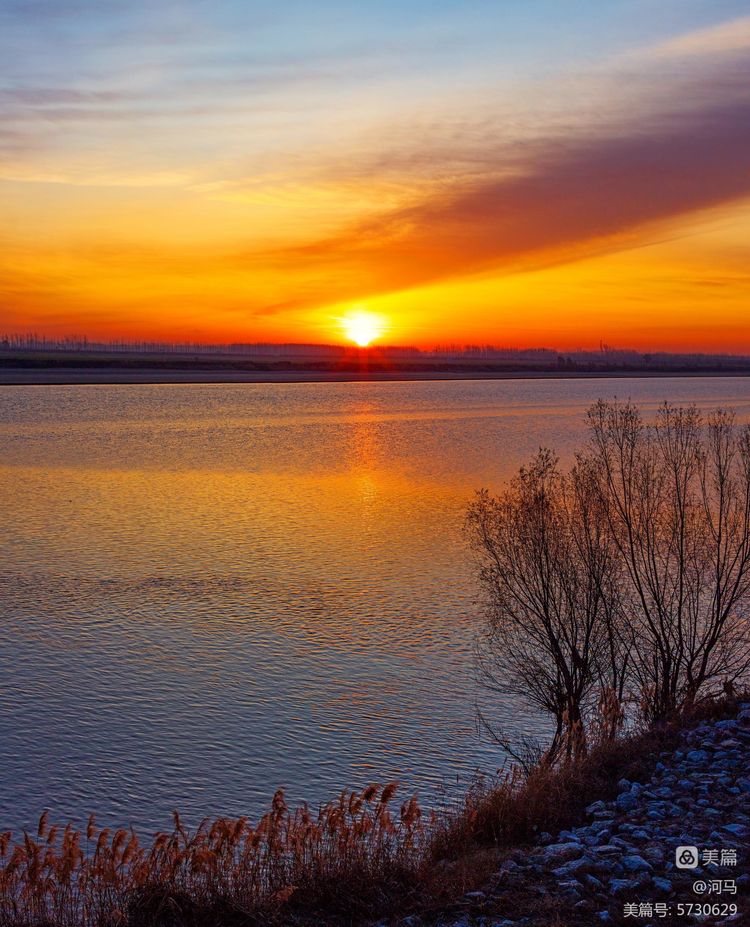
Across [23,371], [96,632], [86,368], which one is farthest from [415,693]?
[86,368]

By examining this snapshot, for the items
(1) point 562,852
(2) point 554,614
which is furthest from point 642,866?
(2) point 554,614

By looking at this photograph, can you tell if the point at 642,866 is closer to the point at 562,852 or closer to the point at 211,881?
the point at 562,852

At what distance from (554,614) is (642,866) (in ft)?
30.0

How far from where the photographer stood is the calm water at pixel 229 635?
13.8m

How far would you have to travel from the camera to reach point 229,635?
1980 centimetres

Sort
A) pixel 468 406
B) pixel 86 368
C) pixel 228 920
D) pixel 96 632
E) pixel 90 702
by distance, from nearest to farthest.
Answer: pixel 228 920
pixel 90 702
pixel 96 632
pixel 468 406
pixel 86 368

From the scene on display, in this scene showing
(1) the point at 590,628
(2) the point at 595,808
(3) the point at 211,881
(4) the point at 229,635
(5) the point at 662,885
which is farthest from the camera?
(4) the point at 229,635

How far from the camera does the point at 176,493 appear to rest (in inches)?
1521

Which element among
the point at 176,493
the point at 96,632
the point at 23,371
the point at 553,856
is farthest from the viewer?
the point at 23,371

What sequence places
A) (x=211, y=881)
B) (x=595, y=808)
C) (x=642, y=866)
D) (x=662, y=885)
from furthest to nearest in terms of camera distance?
(x=595, y=808)
(x=211, y=881)
(x=642, y=866)
(x=662, y=885)

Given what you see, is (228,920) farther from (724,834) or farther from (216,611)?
(216,611)

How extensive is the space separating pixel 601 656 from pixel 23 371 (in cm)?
14643

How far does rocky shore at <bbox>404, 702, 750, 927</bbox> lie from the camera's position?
7.57 m

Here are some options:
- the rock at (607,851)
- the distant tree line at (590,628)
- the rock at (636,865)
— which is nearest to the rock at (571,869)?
the rock at (607,851)
